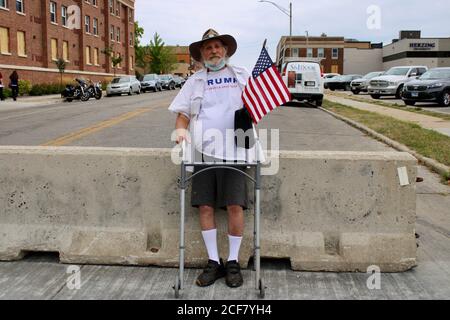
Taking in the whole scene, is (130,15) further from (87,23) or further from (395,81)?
(395,81)

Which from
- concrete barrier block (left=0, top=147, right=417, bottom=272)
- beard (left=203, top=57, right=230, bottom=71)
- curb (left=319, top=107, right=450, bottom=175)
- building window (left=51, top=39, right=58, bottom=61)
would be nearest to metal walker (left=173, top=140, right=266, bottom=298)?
concrete barrier block (left=0, top=147, right=417, bottom=272)

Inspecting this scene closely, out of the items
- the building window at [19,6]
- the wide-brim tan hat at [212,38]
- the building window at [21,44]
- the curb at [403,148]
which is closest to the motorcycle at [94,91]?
the building window at [21,44]

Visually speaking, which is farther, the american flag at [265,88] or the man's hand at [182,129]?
the man's hand at [182,129]

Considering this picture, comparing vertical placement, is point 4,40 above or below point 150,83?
above

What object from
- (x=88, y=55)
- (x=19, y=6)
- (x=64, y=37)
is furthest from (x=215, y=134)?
(x=88, y=55)

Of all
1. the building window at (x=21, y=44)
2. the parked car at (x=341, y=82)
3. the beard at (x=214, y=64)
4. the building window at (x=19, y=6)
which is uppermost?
the building window at (x=19, y=6)

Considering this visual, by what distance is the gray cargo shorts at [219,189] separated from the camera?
166 inches

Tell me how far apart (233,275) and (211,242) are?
35 cm

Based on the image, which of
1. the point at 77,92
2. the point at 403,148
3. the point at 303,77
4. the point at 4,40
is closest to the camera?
the point at 403,148

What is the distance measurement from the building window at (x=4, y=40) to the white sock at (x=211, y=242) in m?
34.2

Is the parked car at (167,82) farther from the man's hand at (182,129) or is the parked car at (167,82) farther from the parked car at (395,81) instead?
the man's hand at (182,129)

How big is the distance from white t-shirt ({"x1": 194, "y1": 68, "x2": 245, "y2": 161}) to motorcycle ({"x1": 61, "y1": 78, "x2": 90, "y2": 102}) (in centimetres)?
2737

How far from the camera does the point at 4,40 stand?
35406 millimetres

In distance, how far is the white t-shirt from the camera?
13.8 feet
